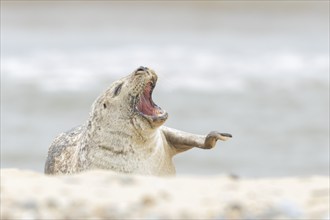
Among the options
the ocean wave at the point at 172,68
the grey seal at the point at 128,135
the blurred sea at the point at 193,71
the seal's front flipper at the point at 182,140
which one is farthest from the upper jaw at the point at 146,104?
the ocean wave at the point at 172,68

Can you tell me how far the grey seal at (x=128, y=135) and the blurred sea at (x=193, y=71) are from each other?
4643mm

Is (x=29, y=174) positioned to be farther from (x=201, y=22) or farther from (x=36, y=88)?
(x=201, y=22)

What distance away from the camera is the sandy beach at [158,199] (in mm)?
5609

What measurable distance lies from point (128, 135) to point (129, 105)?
0.71 ft

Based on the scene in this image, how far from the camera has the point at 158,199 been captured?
5680 mm

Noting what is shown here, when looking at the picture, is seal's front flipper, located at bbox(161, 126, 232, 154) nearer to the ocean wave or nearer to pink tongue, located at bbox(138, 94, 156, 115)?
pink tongue, located at bbox(138, 94, 156, 115)

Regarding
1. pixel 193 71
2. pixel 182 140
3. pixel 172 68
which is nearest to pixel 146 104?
pixel 182 140

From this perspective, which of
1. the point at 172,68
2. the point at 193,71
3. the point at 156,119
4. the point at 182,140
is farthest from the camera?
the point at 172,68

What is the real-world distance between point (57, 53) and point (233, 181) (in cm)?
1604

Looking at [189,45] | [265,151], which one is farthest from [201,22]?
[265,151]

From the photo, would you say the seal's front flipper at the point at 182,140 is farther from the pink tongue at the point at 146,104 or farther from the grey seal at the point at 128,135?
the pink tongue at the point at 146,104

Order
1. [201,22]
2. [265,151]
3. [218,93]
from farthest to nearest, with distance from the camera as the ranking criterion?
→ [201,22]
[218,93]
[265,151]

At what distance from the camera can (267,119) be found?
54.5 feet

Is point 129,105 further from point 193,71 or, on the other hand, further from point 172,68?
point 172,68
